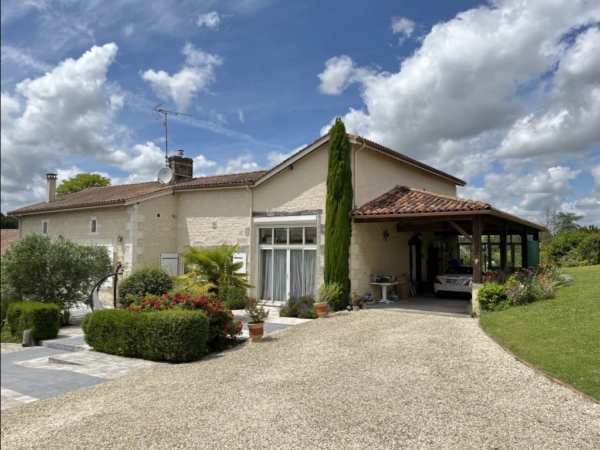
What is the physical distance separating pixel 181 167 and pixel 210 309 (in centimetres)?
1219

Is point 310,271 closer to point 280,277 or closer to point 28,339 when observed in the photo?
point 280,277

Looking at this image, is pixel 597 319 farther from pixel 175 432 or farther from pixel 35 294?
pixel 35 294

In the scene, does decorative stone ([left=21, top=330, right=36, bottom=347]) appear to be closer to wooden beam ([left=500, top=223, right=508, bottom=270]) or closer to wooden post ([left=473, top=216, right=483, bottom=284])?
wooden post ([left=473, top=216, right=483, bottom=284])

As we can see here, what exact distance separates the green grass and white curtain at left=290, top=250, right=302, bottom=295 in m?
5.88

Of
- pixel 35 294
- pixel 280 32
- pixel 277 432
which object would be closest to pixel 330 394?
pixel 277 432

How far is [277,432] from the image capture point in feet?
15.0

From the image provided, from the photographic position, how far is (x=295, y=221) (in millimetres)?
14391

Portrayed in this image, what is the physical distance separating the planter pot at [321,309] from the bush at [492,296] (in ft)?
13.2

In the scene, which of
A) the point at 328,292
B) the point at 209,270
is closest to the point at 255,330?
the point at 209,270

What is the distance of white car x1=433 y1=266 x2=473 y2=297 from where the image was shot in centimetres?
1545

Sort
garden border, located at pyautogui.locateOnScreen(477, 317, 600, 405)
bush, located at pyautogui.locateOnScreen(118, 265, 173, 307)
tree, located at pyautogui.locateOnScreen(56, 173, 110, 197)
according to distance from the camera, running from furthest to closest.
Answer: tree, located at pyautogui.locateOnScreen(56, 173, 110, 197), bush, located at pyautogui.locateOnScreen(118, 265, 173, 307), garden border, located at pyautogui.locateOnScreen(477, 317, 600, 405)

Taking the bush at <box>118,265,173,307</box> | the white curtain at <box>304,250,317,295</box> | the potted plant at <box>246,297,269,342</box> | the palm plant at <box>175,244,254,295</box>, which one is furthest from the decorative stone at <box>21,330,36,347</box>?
the white curtain at <box>304,250,317,295</box>

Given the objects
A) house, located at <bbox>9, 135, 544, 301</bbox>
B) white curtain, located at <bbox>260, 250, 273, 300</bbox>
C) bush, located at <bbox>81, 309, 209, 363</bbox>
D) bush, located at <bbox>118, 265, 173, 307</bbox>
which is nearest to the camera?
bush, located at <bbox>81, 309, 209, 363</bbox>

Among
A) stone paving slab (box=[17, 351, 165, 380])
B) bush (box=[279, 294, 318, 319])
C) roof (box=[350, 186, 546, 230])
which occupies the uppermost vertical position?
roof (box=[350, 186, 546, 230])
